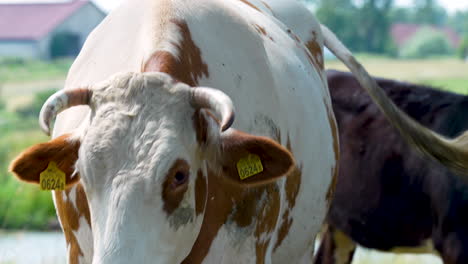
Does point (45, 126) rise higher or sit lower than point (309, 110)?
higher

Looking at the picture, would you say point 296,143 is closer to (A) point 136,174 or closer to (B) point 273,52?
(B) point 273,52

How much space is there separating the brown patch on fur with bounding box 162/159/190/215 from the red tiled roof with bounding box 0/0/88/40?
130ft

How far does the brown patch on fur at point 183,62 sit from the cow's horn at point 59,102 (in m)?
0.24

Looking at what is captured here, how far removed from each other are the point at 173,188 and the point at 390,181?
4268 millimetres

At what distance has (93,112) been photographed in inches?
135

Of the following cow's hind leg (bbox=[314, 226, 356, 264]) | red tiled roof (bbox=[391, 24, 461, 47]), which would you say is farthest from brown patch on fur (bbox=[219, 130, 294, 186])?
red tiled roof (bbox=[391, 24, 461, 47])

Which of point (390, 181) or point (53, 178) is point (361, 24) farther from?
point (53, 178)

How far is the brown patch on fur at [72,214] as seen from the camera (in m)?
3.66

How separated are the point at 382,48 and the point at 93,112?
51.9 metres

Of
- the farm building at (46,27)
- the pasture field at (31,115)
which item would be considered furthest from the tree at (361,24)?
the farm building at (46,27)

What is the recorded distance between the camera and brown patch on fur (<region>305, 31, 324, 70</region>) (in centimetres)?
581

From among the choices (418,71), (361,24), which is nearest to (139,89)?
(418,71)

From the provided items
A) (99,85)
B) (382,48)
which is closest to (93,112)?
(99,85)

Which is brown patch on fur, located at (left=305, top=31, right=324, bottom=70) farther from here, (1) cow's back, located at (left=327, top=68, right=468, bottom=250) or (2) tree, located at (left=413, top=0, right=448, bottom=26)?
(2) tree, located at (left=413, top=0, right=448, bottom=26)
